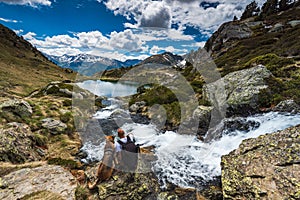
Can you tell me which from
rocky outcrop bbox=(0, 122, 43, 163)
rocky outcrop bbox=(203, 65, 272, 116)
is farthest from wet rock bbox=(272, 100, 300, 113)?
rocky outcrop bbox=(0, 122, 43, 163)

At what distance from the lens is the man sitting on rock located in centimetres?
928

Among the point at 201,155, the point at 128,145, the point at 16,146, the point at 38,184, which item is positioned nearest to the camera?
the point at 128,145

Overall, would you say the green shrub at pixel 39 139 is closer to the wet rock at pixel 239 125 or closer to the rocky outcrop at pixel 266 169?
the rocky outcrop at pixel 266 169

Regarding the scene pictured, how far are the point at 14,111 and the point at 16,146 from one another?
743 centimetres

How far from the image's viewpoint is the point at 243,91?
15.8 m

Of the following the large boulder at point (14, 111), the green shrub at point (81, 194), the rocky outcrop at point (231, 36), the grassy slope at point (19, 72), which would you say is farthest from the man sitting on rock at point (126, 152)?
the rocky outcrop at point (231, 36)

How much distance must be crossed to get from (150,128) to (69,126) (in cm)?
957

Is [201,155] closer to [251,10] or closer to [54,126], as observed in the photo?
[54,126]

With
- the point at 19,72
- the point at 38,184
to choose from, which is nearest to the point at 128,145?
the point at 38,184

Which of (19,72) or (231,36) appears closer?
(231,36)

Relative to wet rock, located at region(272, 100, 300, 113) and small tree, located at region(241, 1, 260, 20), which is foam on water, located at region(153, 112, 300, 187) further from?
small tree, located at region(241, 1, 260, 20)

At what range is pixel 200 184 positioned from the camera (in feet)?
32.2

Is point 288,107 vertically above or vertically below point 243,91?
below

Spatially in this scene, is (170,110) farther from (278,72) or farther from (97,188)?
(97,188)
